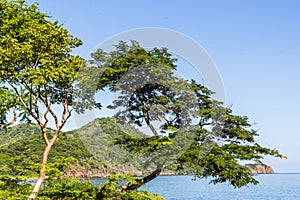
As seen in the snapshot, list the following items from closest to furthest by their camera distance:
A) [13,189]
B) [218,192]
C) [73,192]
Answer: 1. [73,192]
2. [13,189]
3. [218,192]

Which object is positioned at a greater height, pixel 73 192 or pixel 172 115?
pixel 172 115

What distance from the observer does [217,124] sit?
14680mm

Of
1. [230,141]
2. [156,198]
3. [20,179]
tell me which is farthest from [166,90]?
[20,179]

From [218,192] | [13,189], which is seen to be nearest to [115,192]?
[13,189]

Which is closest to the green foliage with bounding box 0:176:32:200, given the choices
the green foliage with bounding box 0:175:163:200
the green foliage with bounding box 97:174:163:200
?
the green foliage with bounding box 0:175:163:200

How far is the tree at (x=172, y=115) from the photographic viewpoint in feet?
43.3

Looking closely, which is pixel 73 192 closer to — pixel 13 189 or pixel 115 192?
pixel 115 192

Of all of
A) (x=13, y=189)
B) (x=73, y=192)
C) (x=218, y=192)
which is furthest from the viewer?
(x=218, y=192)

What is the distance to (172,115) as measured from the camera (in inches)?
590

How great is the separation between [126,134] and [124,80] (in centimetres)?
233

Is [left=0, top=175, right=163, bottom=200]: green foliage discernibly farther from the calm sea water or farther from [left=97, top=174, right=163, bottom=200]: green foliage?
the calm sea water

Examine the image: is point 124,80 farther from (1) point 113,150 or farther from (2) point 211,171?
Result: (2) point 211,171

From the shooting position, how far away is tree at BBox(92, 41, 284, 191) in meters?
13.2

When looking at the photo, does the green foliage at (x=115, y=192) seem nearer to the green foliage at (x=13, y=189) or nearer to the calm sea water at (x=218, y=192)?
the calm sea water at (x=218, y=192)
